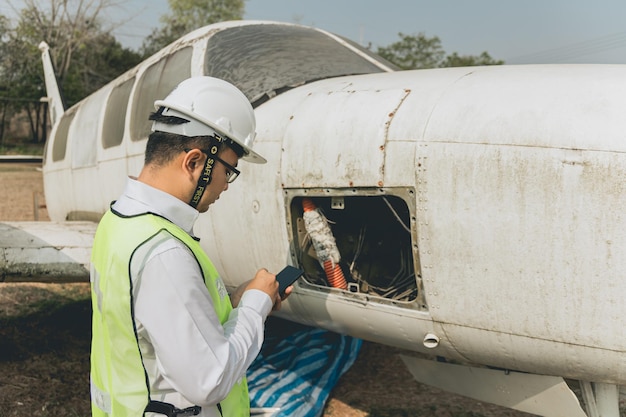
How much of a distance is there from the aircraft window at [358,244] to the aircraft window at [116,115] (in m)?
2.91

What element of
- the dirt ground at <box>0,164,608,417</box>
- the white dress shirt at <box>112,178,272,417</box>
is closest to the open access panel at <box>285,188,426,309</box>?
the white dress shirt at <box>112,178,272,417</box>

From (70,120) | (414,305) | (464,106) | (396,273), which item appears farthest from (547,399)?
(70,120)

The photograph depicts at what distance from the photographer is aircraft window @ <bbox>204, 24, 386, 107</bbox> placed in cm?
432

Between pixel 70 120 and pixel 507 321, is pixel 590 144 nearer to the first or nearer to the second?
pixel 507 321

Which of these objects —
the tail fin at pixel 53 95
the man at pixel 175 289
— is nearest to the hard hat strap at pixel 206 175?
the man at pixel 175 289

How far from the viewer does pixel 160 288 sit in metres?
1.63

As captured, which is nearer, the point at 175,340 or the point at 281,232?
the point at 175,340

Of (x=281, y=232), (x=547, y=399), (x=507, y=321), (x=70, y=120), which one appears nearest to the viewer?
(x=507, y=321)

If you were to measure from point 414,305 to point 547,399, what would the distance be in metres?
0.79

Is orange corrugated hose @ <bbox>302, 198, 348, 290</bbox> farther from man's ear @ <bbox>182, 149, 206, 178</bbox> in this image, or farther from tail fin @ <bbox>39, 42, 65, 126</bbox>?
tail fin @ <bbox>39, 42, 65, 126</bbox>

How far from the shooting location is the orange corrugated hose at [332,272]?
11.1ft

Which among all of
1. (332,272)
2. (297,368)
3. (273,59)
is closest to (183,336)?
(332,272)

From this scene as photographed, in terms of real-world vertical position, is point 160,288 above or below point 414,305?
above

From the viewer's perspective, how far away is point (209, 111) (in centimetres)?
198
